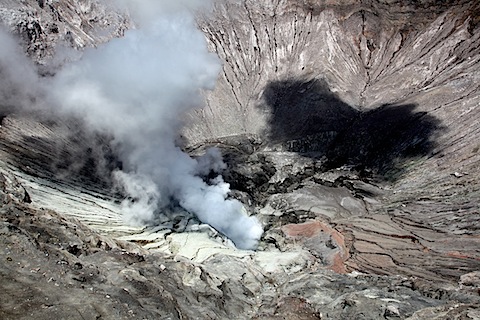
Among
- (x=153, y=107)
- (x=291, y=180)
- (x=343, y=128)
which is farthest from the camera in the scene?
(x=343, y=128)

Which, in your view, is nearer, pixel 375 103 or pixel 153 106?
pixel 153 106

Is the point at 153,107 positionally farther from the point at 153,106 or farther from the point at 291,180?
the point at 291,180

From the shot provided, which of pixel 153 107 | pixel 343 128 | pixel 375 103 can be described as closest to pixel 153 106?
pixel 153 107

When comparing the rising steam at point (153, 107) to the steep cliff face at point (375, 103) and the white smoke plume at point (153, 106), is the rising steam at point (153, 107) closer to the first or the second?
the white smoke plume at point (153, 106)

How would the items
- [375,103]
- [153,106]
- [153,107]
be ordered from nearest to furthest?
[153,107]
[153,106]
[375,103]

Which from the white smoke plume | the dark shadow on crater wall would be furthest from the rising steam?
the dark shadow on crater wall

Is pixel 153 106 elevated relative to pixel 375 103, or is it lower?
lower
